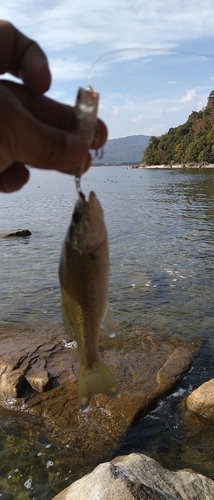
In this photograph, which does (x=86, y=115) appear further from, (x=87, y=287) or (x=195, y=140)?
(x=195, y=140)

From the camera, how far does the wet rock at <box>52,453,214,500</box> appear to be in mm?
5133

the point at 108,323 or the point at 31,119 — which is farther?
the point at 108,323

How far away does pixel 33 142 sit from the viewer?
255cm

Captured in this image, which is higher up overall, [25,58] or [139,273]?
[25,58]

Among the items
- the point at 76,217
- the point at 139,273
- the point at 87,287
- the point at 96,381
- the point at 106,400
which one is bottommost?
the point at 139,273

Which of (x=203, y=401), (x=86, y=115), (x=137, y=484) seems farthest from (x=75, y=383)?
(x=86, y=115)

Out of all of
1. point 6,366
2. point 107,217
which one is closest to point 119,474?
point 6,366

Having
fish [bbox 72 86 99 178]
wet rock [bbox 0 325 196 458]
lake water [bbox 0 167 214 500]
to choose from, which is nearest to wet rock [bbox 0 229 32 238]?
lake water [bbox 0 167 214 500]

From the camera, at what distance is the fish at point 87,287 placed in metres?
2.95

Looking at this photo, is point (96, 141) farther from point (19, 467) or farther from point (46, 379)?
point (46, 379)

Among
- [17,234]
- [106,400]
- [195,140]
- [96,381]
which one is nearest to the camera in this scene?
[96,381]

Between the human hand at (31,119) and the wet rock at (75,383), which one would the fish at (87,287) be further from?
the wet rock at (75,383)

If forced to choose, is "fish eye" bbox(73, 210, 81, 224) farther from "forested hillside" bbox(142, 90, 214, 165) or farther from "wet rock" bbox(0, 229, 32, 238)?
"forested hillside" bbox(142, 90, 214, 165)

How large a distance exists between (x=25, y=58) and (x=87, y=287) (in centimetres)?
180
